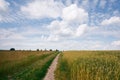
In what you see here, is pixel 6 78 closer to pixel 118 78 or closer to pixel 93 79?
pixel 93 79

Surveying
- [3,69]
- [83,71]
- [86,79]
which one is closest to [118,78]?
[86,79]

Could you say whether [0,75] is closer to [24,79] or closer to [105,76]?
[24,79]

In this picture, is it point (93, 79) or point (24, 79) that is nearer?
point (93, 79)

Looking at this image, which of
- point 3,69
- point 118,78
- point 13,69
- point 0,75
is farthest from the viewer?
point 13,69

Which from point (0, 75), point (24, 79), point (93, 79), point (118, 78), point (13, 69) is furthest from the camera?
point (13, 69)

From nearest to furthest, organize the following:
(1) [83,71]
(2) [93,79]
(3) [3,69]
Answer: (2) [93,79]
(1) [83,71]
(3) [3,69]

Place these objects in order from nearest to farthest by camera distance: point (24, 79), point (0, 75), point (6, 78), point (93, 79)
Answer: point (93, 79)
point (24, 79)
point (6, 78)
point (0, 75)

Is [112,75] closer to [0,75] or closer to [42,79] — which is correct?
[42,79]

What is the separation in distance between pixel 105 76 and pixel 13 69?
64.0 ft

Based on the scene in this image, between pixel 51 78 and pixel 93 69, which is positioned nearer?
pixel 93 69

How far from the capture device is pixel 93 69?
14.3 meters

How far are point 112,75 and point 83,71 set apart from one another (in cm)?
401

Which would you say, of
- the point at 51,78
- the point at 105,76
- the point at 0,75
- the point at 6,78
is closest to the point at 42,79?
the point at 51,78

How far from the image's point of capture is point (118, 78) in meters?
11.4
